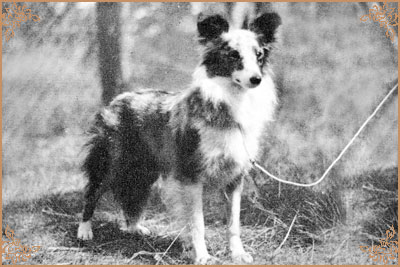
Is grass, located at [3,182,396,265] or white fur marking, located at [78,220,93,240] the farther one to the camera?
white fur marking, located at [78,220,93,240]

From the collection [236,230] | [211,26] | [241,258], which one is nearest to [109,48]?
[211,26]

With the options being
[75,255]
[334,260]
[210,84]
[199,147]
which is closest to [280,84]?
[210,84]

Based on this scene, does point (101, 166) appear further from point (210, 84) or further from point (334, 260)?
point (334, 260)

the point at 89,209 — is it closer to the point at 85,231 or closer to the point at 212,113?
the point at 85,231

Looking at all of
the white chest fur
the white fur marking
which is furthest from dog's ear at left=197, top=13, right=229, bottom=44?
the white fur marking

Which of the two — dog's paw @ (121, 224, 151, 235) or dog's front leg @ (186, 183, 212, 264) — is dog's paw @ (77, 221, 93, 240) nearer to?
dog's paw @ (121, 224, 151, 235)

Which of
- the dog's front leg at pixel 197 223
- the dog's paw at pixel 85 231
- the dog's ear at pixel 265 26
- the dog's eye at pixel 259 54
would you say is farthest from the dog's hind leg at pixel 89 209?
the dog's ear at pixel 265 26
